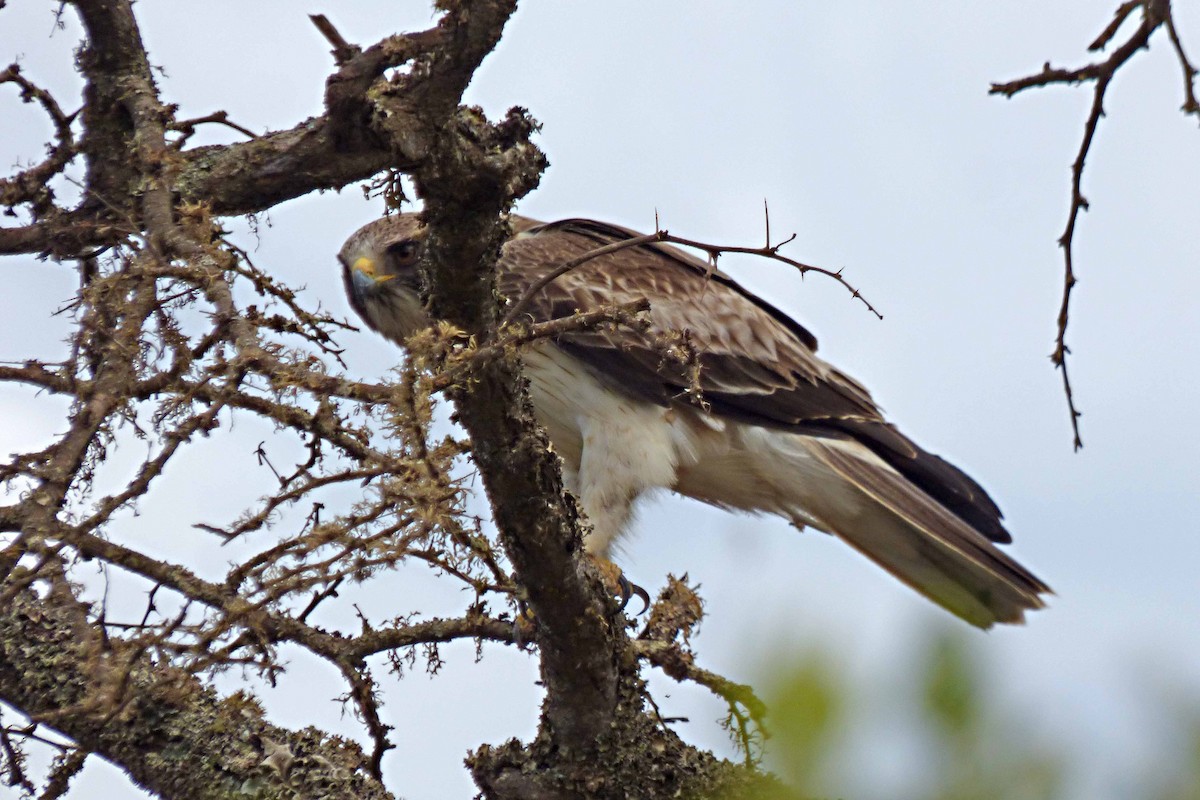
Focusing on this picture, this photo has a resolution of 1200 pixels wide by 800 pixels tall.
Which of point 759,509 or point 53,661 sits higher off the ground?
point 759,509

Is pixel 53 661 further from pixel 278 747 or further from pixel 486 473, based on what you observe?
pixel 486 473

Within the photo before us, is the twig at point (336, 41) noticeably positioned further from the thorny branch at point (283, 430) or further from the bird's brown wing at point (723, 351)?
the bird's brown wing at point (723, 351)

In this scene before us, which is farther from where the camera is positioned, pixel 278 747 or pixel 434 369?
pixel 278 747

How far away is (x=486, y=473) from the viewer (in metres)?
3.61

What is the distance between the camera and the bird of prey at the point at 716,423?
543 centimetres

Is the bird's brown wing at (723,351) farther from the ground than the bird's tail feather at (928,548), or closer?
farther from the ground

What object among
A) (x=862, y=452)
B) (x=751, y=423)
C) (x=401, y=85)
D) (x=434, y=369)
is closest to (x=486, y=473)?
(x=434, y=369)

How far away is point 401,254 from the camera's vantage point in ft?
19.3

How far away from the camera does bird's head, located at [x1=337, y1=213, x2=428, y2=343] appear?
19.1 feet

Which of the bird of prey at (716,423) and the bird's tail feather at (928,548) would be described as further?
the bird's tail feather at (928,548)

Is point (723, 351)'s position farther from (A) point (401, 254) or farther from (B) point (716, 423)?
(A) point (401, 254)

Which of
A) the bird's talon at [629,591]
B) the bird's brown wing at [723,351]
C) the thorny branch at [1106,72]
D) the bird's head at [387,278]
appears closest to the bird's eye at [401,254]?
the bird's head at [387,278]

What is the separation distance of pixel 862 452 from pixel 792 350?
2.06 ft

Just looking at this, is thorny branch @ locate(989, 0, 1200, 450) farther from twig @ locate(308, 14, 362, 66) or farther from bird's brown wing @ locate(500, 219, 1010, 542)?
bird's brown wing @ locate(500, 219, 1010, 542)
